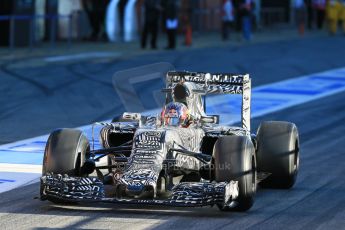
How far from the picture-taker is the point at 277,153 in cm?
1254

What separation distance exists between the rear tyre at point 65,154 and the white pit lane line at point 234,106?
4.15ft

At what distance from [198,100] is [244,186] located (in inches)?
75.3

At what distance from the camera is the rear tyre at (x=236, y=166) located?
36.5 feet

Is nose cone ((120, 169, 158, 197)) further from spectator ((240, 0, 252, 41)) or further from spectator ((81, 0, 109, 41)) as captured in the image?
spectator ((240, 0, 252, 41))

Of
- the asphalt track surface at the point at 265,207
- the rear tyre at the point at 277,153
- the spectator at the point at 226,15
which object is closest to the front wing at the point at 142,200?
the asphalt track surface at the point at 265,207

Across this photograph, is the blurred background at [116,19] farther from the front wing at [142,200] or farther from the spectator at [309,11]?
the front wing at [142,200]

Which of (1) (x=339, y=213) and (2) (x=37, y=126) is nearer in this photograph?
(1) (x=339, y=213)

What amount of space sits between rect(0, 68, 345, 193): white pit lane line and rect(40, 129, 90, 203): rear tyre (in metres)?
1.26

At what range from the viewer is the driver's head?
→ 1202cm

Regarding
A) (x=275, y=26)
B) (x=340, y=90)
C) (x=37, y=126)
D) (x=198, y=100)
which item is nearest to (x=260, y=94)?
(x=340, y=90)

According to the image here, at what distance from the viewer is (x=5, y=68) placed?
2752cm

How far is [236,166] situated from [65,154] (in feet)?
5.65

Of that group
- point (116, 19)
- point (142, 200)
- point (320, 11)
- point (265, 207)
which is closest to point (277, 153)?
point (265, 207)

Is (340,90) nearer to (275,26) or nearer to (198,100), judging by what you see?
(198,100)
